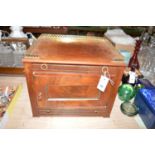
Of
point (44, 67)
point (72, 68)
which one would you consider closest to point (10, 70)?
point (44, 67)

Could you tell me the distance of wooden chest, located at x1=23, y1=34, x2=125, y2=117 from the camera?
3.29ft

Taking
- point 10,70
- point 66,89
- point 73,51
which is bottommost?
point 10,70

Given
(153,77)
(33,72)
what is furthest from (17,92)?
(153,77)

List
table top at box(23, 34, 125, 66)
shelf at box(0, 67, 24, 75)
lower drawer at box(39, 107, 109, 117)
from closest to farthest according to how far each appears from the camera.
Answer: table top at box(23, 34, 125, 66) < lower drawer at box(39, 107, 109, 117) < shelf at box(0, 67, 24, 75)

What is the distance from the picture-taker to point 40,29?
2.10 meters

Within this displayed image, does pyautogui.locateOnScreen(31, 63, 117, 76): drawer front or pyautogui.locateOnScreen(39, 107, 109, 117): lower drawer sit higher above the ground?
pyautogui.locateOnScreen(31, 63, 117, 76): drawer front

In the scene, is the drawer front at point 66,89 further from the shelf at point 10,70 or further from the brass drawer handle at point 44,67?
the shelf at point 10,70

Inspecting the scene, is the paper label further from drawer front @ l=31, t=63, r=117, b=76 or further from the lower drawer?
the lower drawer

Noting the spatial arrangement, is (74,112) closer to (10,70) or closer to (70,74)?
(70,74)

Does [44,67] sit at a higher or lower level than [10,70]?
higher

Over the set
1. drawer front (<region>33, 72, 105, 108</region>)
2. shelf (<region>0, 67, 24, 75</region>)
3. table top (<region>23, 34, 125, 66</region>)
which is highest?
table top (<region>23, 34, 125, 66</region>)

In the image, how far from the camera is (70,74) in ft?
3.42

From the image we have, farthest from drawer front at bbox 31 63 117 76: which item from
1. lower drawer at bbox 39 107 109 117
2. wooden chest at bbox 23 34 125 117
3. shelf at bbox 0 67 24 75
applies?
shelf at bbox 0 67 24 75

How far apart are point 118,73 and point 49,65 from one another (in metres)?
0.45
